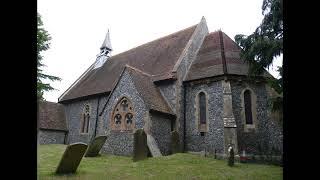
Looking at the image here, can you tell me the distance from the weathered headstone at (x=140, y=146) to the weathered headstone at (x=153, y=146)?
42 cm

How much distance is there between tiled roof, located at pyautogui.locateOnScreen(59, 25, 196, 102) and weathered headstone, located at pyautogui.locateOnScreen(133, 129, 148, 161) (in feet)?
18.8

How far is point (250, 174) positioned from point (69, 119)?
17.6 metres

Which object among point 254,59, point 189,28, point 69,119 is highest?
point 189,28

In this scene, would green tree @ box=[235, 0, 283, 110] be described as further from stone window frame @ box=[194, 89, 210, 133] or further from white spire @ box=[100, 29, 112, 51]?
white spire @ box=[100, 29, 112, 51]

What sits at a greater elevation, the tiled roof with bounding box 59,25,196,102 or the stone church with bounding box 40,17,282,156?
the tiled roof with bounding box 59,25,196,102

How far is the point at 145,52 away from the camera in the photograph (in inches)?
971

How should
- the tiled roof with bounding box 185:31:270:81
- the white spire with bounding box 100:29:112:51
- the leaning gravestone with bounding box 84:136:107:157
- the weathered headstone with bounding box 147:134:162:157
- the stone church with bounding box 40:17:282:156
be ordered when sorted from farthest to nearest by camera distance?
1. the white spire with bounding box 100:29:112:51
2. the tiled roof with bounding box 185:31:270:81
3. the stone church with bounding box 40:17:282:156
4. the leaning gravestone with bounding box 84:136:107:157
5. the weathered headstone with bounding box 147:134:162:157

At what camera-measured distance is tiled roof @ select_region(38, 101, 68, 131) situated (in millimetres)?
22500

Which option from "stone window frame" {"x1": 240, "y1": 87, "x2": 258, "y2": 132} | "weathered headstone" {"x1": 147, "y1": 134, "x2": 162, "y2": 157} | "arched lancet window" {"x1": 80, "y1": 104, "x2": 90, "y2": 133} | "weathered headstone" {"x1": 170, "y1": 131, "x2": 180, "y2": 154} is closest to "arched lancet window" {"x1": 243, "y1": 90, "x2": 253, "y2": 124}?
"stone window frame" {"x1": 240, "y1": 87, "x2": 258, "y2": 132}

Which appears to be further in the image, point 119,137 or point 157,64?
point 157,64

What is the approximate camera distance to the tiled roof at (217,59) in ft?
56.6

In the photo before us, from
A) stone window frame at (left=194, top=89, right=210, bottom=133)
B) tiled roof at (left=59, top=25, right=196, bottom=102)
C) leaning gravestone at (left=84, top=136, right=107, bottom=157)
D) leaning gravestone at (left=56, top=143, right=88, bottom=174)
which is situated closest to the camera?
leaning gravestone at (left=56, top=143, right=88, bottom=174)
